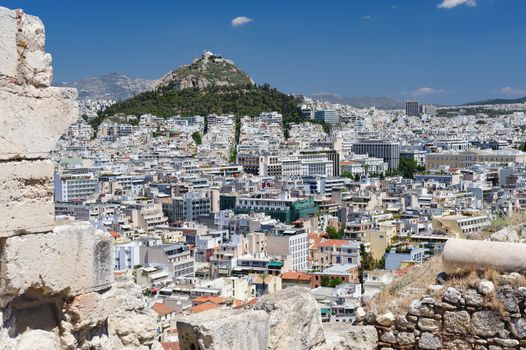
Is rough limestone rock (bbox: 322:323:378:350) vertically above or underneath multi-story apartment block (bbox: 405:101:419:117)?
underneath

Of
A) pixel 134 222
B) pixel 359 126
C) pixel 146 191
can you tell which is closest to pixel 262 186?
pixel 146 191

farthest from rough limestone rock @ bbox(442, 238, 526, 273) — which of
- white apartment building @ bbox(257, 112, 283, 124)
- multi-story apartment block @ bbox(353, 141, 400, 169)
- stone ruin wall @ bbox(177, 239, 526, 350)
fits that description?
white apartment building @ bbox(257, 112, 283, 124)

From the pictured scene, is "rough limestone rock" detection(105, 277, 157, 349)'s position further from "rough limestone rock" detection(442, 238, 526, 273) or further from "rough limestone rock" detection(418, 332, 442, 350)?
"rough limestone rock" detection(442, 238, 526, 273)

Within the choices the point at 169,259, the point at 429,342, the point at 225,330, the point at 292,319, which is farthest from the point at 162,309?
the point at 225,330

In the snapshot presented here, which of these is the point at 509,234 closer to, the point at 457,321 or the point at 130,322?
the point at 457,321

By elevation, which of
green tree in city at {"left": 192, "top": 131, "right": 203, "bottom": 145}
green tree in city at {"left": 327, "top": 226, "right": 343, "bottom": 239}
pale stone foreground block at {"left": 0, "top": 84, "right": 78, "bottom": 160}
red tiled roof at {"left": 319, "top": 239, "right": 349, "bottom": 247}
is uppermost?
green tree in city at {"left": 192, "top": 131, "right": 203, "bottom": 145}

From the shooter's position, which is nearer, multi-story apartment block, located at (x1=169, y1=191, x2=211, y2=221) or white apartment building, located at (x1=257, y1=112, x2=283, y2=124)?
multi-story apartment block, located at (x1=169, y1=191, x2=211, y2=221)

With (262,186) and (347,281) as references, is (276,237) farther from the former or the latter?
(262,186)
